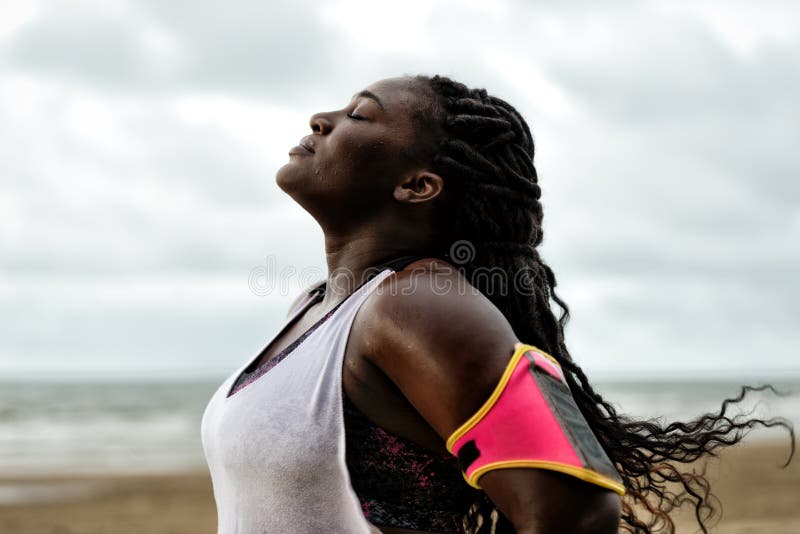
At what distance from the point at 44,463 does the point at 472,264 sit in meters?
19.7

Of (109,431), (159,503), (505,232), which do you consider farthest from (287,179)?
(109,431)

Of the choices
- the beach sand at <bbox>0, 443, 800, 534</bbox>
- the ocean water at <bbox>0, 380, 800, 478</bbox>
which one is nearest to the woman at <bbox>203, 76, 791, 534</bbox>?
the ocean water at <bbox>0, 380, 800, 478</bbox>

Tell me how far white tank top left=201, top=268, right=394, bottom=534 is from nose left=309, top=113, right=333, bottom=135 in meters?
0.46

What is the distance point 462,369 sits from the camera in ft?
5.71

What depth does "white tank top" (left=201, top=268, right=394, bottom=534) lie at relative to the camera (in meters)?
1.95

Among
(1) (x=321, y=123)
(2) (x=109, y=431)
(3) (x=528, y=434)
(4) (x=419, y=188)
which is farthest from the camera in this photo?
(2) (x=109, y=431)

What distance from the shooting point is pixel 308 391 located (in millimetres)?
2008

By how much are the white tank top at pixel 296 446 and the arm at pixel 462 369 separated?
0.46 feet

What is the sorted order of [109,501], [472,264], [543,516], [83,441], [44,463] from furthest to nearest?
[83,441]
[44,463]
[109,501]
[472,264]
[543,516]

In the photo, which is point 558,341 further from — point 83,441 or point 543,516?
point 83,441

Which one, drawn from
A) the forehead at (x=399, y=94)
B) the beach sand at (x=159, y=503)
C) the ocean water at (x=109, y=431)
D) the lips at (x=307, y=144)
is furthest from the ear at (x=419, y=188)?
the beach sand at (x=159, y=503)

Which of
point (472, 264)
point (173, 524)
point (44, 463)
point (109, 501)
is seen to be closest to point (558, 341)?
point (472, 264)

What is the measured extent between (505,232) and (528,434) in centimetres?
68

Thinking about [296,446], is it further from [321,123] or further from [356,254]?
[321,123]
